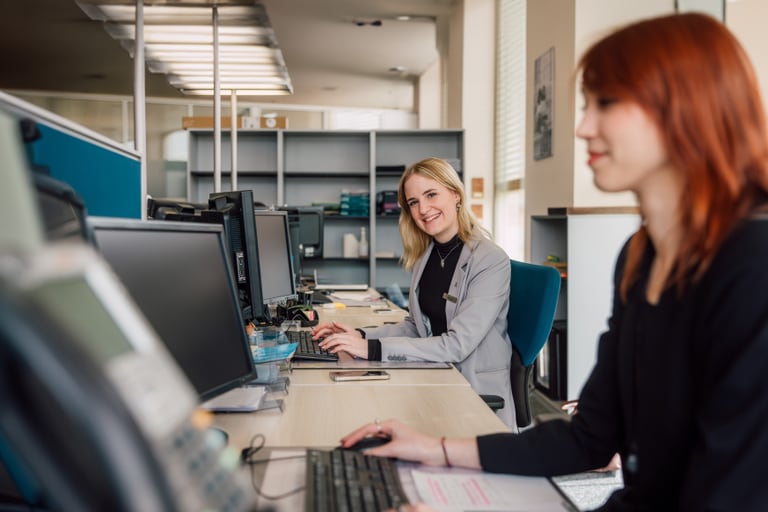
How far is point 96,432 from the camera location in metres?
0.36

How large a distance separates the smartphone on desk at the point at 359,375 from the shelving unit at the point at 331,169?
13.9 feet

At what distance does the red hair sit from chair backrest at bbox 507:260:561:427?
1.13 metres

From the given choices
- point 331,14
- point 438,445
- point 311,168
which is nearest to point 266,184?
point 311,168

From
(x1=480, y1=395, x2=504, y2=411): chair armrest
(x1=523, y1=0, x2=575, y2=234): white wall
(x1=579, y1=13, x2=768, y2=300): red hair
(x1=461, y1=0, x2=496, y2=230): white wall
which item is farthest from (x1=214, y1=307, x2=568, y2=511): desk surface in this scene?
(x1=461, y1=0, x2=496, y2=230): white wall

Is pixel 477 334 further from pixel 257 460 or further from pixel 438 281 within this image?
pixel 257 460

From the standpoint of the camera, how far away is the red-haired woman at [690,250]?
71cm

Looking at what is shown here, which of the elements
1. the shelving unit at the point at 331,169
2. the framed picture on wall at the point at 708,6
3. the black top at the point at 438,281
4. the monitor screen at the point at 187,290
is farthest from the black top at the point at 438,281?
the shelving unit at the point at 331,169

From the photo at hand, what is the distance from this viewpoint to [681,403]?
2.68 ft

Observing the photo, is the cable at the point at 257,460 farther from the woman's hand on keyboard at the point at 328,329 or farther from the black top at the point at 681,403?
the woman's hand on keyboard at the point at 328,329

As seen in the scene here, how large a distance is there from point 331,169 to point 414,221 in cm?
371

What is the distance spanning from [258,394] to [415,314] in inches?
43.6

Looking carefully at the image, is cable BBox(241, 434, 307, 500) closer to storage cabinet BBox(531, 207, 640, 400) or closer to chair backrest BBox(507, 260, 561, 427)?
chair backrest BBox(507, 260, 561, 427)

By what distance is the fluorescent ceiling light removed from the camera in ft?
9.31

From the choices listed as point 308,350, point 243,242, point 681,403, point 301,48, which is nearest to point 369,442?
point 681,403
